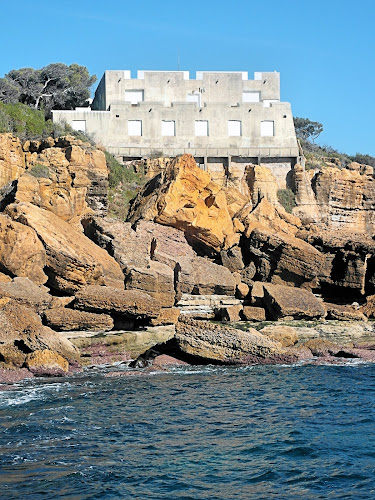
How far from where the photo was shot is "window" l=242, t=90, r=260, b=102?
154 ft

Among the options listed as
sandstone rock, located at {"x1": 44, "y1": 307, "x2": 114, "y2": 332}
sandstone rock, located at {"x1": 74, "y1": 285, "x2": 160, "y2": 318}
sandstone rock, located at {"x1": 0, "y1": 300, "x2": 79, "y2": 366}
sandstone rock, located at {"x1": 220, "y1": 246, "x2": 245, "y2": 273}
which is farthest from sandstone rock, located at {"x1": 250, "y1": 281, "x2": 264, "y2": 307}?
sandstone rock, located at {"x1": 0, "y1": 300, "x2": 79, "y2": 366}

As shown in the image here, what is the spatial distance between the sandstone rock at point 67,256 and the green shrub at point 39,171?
5.97m

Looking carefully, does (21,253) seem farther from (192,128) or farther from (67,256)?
(192,128)

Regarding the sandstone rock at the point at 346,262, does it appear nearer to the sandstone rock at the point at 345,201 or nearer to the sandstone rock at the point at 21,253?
the sandstone rock at the point at 345,201

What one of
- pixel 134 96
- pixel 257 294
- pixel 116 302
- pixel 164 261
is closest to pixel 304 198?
pixel 134 96

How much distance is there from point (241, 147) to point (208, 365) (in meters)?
23.9

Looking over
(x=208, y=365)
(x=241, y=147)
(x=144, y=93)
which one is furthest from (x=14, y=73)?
(x=208, y=365)

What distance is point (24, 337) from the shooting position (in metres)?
19.6

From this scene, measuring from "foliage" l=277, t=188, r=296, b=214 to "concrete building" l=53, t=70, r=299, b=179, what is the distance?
1.79 metres

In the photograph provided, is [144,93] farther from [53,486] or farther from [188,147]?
[53,486]

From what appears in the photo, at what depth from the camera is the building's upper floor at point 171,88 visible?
44.8 m

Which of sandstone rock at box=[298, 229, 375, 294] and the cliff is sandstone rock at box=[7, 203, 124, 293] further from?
sandstone rock at box=[298, 229, 375, 294]

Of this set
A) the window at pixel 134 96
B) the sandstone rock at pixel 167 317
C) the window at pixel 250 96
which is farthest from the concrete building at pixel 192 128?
the sandstone rock at pixel 167 317

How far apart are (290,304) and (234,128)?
19.7 meters
